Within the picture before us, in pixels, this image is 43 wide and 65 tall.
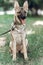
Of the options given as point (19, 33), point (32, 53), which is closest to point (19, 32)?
point (19, 33)

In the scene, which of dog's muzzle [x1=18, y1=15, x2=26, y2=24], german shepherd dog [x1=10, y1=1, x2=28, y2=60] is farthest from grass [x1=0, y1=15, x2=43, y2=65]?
dog's muzzle [x1=18, y1=15, x2=26, y2=24]

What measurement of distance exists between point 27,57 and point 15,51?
31 centimetres

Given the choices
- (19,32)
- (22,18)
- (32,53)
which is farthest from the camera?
(32,53)

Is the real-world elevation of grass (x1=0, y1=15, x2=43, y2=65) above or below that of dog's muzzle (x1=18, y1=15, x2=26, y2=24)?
below

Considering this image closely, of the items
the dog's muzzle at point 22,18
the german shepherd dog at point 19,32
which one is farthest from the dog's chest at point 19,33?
the dog's muzzle at point 22,18

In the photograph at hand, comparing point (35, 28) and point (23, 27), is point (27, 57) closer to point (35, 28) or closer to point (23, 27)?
point (23, 27)

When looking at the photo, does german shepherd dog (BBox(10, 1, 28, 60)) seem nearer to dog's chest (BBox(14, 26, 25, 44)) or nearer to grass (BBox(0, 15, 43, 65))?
dog's chest (BBox(14, 26, 25, 44))

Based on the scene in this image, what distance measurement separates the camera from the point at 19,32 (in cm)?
543

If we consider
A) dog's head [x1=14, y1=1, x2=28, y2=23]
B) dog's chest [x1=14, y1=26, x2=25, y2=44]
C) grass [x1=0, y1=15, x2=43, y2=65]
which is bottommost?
grass [x1=0, y1=15, x2=43, y2=65]

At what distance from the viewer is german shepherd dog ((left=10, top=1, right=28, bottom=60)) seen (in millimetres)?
5156

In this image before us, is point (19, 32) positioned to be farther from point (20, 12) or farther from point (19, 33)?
point (20, 12)

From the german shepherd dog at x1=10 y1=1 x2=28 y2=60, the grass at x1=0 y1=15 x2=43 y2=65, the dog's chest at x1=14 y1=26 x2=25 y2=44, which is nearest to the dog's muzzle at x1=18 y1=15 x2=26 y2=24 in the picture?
the german shepherd dog at x1=10 y1=1 x2=28 y2=60

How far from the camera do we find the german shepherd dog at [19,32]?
16.9 ft

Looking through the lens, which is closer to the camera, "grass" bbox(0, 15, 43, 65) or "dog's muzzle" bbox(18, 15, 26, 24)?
"dog's muzzle" bbox(18, 15, 26, 24)
